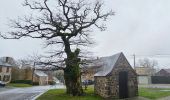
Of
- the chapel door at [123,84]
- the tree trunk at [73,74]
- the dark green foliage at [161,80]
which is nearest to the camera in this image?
the chapel door at [123,84]

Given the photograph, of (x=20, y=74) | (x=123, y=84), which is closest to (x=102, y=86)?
(x=123, y=84)

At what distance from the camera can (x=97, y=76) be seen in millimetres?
28547

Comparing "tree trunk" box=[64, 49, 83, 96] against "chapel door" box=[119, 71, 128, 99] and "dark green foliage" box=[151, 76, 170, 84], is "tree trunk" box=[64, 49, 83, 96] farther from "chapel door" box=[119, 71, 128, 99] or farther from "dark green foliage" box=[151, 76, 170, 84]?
"dark green foliage" box=[151, 76, 170, 84]

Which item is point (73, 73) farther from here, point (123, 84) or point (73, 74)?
point (123, 84)

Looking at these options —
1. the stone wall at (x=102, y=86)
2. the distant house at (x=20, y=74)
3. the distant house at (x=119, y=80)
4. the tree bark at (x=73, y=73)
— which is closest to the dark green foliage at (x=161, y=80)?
the distant house at (x=20, y=74)

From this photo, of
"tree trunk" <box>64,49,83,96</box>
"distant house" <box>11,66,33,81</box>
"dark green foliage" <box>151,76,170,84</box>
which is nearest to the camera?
"tree trunk" <box>64,49,83,96</box>

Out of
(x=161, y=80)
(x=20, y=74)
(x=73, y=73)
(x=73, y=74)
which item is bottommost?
(x=161, y=80)

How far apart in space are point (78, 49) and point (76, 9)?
4.60m

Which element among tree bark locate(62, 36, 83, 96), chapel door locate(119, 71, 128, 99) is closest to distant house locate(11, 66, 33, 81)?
tree bark locate(62, 36, 83, 96)

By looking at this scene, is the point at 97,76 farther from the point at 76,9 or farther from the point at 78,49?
the point at 76,9

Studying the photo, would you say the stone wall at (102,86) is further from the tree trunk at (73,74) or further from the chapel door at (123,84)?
the tree trunk at (73,74)

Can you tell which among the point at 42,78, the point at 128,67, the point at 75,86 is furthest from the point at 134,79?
the point at 42,78

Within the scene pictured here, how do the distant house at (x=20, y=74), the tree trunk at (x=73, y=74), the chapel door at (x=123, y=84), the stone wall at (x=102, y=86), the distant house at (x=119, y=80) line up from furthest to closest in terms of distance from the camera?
the distant house at (x=20, y=74) < the tree trunk at (x=73, y=74) < the chapel door at (x=123, y=84) < the stone wall at (x=102, y=86) < the distant house at (x=119, y=80)

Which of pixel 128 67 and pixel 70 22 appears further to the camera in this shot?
pixel 70 22
